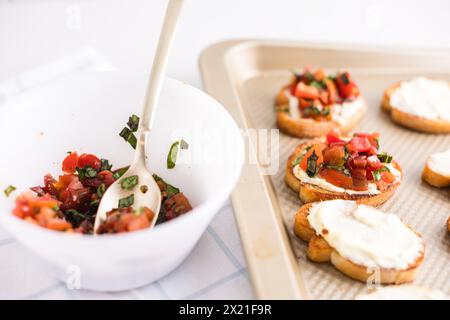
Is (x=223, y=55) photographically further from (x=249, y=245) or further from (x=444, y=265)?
(x=444, y=265)

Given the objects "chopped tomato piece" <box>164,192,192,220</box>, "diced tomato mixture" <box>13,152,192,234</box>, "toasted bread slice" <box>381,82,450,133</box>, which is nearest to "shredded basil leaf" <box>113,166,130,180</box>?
"diced tomato mixture" <box>13,152,192,234</box>

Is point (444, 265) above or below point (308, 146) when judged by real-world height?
below

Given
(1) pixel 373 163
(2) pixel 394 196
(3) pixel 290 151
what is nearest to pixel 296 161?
(3) pixel 290 151

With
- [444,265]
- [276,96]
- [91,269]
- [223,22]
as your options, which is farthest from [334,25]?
[91,269]

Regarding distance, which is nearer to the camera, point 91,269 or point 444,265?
point 91,269

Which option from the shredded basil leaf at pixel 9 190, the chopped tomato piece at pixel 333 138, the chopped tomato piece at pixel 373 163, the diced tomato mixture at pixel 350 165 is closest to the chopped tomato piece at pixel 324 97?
the chopped tomato piece at pixel 333 138

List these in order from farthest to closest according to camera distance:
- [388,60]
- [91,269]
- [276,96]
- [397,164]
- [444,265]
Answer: [388,60] → [276,96] → [397,164] → [444,265] → [91,269]

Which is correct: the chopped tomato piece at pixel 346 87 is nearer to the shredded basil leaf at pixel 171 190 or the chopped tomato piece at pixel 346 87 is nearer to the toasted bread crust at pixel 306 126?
the toasted bread crust at pixel 306 126
